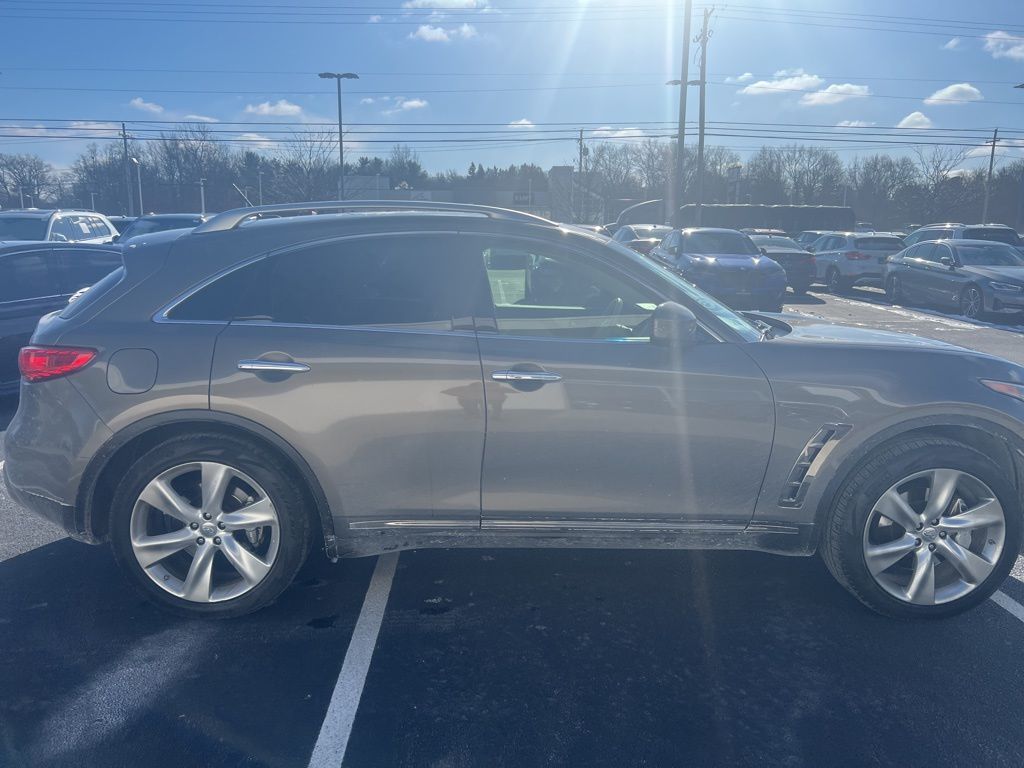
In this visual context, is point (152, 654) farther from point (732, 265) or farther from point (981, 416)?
point (732, 265)

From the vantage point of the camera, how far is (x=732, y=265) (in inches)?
647

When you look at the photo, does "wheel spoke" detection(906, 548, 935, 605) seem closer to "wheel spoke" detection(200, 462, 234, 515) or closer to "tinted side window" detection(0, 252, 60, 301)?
"wheel spoke" detection(200, 462, 234, 515)

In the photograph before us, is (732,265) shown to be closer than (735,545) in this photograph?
No

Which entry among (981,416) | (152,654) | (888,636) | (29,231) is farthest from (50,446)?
(29,231)

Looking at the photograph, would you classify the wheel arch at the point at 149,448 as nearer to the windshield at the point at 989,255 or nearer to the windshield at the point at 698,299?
the windshield at the point at 698,299

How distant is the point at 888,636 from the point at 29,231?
600 inches

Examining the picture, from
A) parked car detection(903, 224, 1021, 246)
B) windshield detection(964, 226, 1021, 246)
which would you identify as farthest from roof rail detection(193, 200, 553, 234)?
windshield detection(964, 226, 1021, 246)

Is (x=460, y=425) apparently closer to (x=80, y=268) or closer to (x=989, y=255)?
(x=80, y=268)

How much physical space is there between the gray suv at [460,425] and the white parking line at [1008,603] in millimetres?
291

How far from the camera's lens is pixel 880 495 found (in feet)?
11.5

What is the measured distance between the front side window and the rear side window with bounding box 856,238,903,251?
67.3 feet

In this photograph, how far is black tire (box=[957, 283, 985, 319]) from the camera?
15.7 meters

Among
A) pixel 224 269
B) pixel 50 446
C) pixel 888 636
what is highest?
pixel 224 269

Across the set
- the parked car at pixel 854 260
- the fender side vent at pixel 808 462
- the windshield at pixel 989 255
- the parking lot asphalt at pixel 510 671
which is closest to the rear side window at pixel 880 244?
the parked car at pixel 854 260
